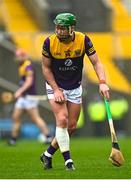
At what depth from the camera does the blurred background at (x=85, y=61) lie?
26484mm

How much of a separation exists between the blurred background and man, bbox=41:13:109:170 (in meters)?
11.9

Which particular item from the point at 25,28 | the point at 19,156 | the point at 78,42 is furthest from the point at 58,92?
the point at 25,28

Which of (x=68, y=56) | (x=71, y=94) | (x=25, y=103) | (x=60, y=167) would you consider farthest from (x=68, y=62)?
(x=25, y=103)

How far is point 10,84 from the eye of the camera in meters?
26.5

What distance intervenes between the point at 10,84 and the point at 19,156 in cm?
1121

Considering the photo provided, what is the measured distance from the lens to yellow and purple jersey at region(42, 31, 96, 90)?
1200 cm

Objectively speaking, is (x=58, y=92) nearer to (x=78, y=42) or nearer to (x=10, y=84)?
(x=78, y=42)

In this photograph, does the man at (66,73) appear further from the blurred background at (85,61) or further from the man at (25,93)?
the blurred background at (85,61)

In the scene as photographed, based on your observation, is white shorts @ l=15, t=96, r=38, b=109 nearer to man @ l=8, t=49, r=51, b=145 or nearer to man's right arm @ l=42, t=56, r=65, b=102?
man @ l=8, t=49, r=51, b=145

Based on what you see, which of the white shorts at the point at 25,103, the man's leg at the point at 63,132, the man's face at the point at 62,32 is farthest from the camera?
the white shorts at the point at 25,103

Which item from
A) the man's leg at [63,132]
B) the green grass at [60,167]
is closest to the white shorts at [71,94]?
the man's leg at [63,132]

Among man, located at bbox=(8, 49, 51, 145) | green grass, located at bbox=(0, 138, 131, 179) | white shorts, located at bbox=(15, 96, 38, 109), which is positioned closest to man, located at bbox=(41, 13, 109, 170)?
green grass, located at bbox=(0, 138, 131, 179)

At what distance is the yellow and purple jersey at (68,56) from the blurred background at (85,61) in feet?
39.3

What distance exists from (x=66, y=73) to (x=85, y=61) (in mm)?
14601
